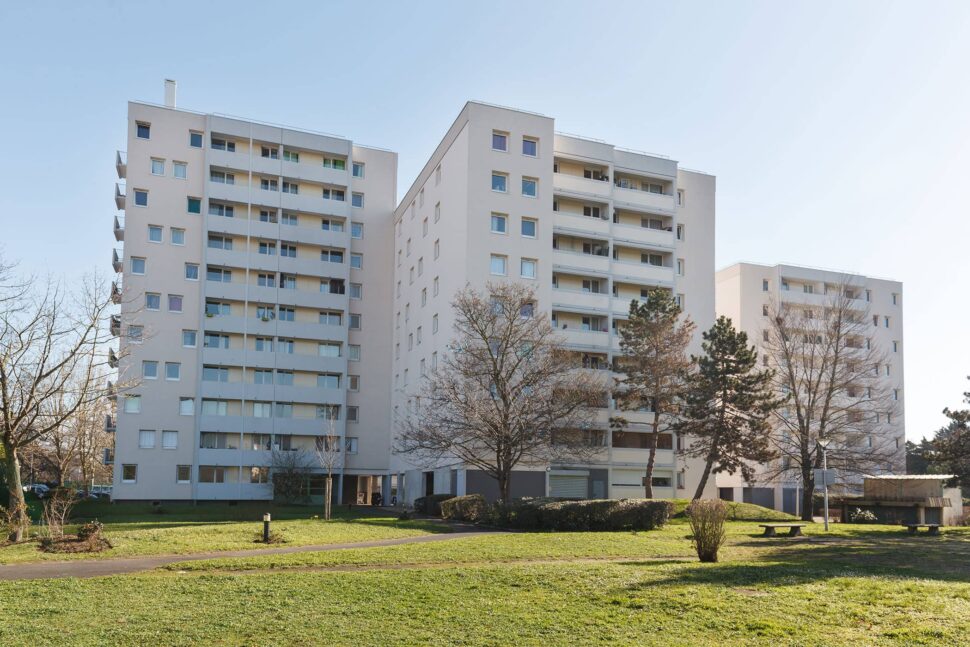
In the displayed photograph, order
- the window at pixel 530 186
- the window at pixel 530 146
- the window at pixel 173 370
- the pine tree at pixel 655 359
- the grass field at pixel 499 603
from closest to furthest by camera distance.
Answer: the grass field at pixel 499 603 < the pine tree at pixel 655 359 < the window at pixel 530 186 < the window at pixel 530 146 < the window at pixel 173 370

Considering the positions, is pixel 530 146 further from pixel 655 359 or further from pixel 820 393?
pixel 820 393

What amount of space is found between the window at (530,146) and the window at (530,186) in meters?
1.60

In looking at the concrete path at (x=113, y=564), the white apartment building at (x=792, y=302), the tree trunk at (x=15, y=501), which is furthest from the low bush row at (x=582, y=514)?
the white apartment building at (x=792, y=302)

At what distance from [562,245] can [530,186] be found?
461 centimetres

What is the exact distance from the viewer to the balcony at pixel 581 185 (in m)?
54.9

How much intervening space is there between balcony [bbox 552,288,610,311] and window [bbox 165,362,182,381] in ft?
95.2

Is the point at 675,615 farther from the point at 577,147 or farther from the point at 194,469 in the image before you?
the point at 194,469

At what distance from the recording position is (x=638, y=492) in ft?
175

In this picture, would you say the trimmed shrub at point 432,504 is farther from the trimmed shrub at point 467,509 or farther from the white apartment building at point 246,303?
the white apartment building at point 246,303

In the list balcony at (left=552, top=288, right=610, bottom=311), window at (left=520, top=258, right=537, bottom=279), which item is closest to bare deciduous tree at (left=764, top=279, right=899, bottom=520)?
balcony at (left=552, top=288, right=610, bottom=311)

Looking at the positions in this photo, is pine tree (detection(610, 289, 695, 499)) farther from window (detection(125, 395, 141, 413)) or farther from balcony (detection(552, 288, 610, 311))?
window (detection(125, 395, 141, 413))

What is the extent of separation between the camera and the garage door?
51812mm

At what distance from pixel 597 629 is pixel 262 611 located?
5.31 m

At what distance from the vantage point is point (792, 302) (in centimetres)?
7550
